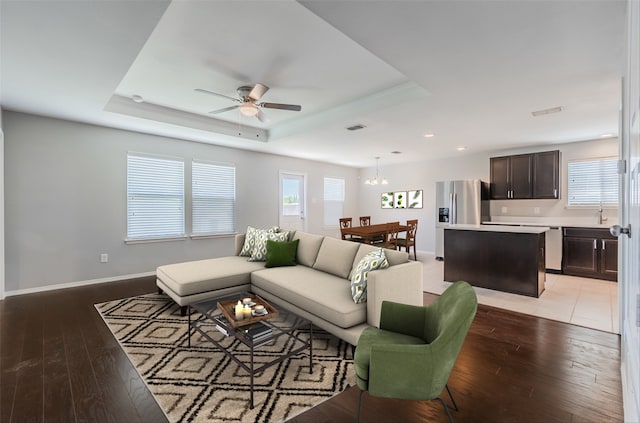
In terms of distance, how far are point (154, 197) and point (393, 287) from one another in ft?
14.7

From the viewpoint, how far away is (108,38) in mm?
2215

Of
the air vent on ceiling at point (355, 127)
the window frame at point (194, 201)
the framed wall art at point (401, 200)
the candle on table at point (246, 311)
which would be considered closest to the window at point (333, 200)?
the framed wall art at point (401, 200)

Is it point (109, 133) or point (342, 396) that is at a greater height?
point (109, 133)

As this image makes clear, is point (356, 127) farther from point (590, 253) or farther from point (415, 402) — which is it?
point (590, 253)

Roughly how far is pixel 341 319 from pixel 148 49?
2988 mm

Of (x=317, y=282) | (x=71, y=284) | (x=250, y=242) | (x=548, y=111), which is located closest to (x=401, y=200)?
(x=548, y=111)

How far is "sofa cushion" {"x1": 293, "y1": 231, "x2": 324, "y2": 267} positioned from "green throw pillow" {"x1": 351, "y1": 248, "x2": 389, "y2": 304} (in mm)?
1169

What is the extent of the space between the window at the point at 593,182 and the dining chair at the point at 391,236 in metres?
3.28

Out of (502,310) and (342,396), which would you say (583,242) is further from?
(342,396)

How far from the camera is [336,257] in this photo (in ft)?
11.0

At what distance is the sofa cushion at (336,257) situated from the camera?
3.22 meters

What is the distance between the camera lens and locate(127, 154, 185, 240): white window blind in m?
4.90

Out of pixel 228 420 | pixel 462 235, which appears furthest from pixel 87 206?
pixel 462 235

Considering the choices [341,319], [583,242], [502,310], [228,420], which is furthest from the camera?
[583,242]
